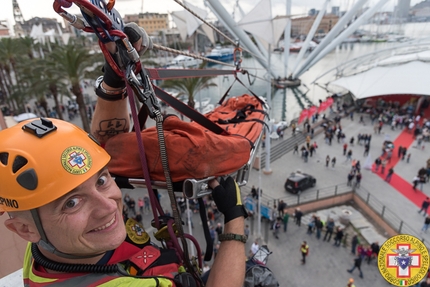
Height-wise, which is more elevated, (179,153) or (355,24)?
(355,24)

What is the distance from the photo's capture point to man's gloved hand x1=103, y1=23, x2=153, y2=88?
1772 millimetres

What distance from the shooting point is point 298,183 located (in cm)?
1493

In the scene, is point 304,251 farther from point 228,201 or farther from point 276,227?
point 228,201

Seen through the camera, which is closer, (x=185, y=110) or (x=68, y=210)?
(x=68, y=210)

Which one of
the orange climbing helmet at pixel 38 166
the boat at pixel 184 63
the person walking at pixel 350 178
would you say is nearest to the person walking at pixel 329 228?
the person walking at pixel 350 178

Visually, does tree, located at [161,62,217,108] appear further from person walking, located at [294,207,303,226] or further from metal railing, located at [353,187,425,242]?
metal railing, located at [353,187,425,242]

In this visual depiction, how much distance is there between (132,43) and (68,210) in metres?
1.15

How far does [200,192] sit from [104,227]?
76cm

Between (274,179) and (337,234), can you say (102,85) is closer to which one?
(337,234)

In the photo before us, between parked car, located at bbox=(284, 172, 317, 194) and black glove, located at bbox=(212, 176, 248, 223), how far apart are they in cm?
1343

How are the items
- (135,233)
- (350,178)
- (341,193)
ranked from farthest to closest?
(350,178) < (341,193) < (135,233)

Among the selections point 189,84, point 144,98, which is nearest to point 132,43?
point 144,98

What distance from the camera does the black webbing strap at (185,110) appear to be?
229cm

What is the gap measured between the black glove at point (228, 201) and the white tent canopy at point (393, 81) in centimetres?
2634
